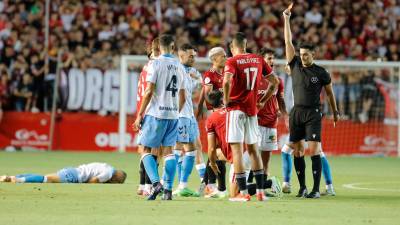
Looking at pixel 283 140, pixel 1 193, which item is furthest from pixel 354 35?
pixel 1 193

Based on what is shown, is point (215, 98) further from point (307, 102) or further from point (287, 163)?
point (287, 163)

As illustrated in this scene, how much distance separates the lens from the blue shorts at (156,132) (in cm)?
1266

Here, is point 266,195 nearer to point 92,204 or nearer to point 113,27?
point 92,204

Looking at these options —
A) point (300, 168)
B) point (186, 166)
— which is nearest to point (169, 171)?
point (186, 166)

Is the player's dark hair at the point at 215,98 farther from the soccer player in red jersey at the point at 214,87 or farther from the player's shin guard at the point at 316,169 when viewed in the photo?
the player's shin guard at the point at 316,169

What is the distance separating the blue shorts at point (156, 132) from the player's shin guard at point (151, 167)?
0.56 feet

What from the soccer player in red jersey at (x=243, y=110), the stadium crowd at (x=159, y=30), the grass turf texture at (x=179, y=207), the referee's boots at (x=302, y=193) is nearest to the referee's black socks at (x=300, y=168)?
the referee's boots at (x=302, y=193)

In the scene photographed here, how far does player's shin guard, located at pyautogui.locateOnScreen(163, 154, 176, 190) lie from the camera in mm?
12625

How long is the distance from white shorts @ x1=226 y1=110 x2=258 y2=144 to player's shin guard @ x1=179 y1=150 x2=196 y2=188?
1426mm

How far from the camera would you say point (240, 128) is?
41.7 ft

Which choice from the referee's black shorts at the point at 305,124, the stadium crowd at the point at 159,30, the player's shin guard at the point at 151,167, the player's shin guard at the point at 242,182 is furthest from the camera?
the stadium crowd at the point at 159,30

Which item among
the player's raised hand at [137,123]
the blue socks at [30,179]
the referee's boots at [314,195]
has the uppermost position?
the player's raised hand at [137,123]

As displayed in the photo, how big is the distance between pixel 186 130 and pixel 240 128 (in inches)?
62.4

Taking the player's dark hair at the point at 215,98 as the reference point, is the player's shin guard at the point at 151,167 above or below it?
below
